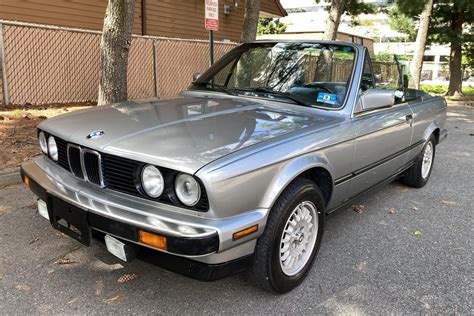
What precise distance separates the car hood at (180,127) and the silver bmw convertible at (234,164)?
0.03 feet

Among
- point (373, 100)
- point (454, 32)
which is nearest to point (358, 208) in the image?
point (373, 100)

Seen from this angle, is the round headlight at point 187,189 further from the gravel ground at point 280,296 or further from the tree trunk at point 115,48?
the tree trunk at point 115,48

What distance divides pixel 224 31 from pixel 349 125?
1484 cm

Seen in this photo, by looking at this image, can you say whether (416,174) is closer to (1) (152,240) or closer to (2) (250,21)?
(1) (152,240)

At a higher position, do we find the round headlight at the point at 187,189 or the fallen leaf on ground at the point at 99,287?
the round headlight at the point at 187,189

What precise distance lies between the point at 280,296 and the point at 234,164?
1025mm

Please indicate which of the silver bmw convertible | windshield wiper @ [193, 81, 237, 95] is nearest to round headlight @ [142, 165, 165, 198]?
the silver bmw convertible

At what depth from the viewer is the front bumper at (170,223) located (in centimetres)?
218

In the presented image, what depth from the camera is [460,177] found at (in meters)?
5.74

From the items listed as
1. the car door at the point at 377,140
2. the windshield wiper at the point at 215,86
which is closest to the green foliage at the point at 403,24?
the car door at the point at 377,140

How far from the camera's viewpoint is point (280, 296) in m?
2.78

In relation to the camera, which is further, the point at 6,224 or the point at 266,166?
the point at 6,224

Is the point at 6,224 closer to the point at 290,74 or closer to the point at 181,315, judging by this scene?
the point at 181,315

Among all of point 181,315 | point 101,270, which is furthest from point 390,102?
point 101,270
